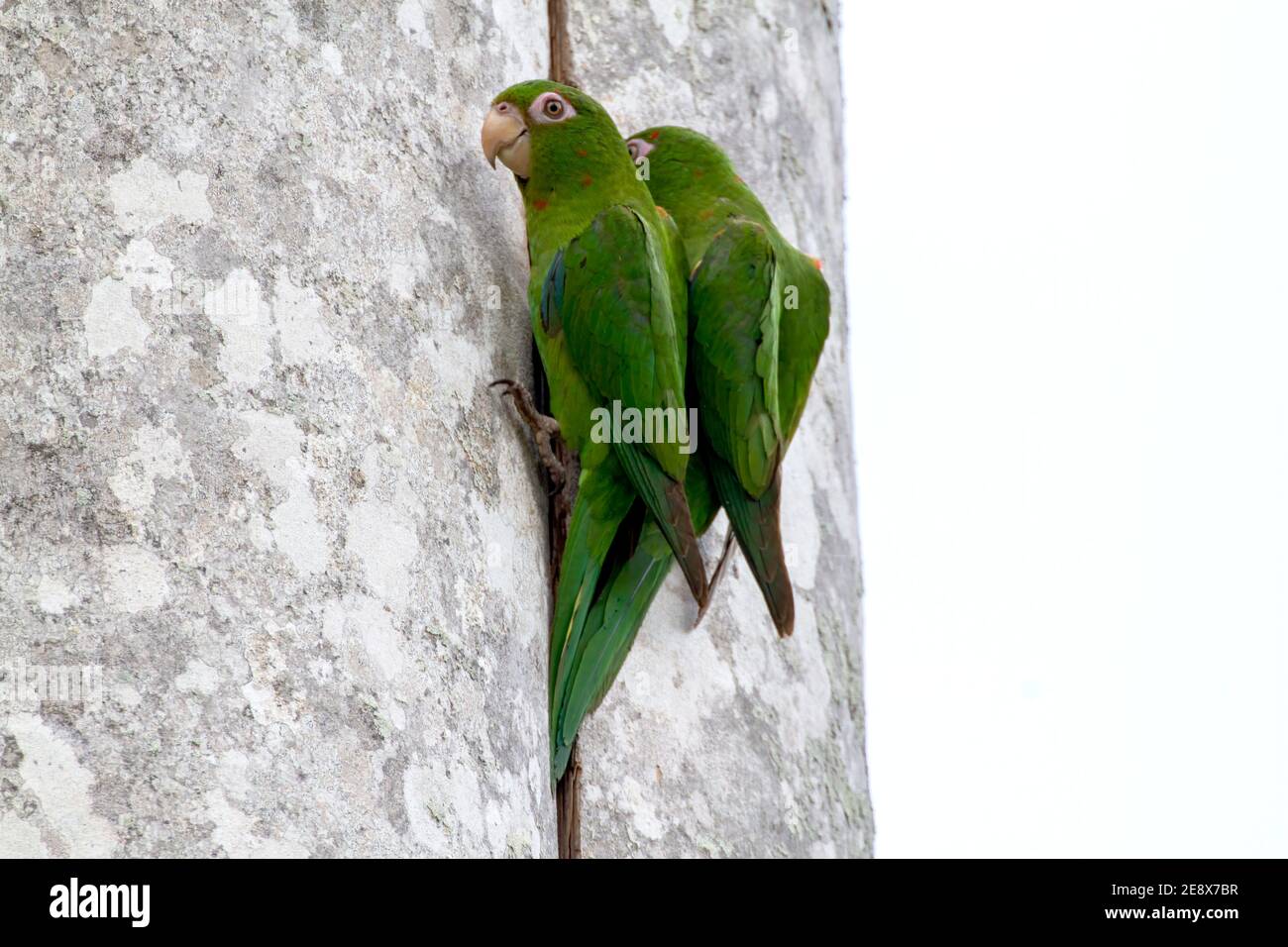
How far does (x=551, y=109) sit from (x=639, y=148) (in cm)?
52

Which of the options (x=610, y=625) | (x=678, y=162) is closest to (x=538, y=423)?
(x=610, y=625)

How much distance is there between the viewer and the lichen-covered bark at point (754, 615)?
11.1 ft

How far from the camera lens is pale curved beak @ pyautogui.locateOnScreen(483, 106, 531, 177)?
3303 millimetres

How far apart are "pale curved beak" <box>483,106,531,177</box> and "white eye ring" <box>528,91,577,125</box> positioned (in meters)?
0.07

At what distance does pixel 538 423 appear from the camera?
3242mm

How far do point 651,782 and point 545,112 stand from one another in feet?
4.89

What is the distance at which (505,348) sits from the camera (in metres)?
3.27

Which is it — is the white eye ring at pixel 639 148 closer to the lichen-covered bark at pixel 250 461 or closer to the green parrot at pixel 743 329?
the green parrot at pixel 743 329

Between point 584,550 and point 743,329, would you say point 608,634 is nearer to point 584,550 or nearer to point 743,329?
point 584,550

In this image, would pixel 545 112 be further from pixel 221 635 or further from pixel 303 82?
pixel 221 635

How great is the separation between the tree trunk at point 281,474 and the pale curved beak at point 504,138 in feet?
0.14

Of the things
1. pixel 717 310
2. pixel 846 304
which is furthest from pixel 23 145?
pixel 846 304

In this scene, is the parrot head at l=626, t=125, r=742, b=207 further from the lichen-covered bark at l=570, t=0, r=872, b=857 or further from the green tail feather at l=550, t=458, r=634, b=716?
the green tail feather at l=550, t=458, r=634, b=716

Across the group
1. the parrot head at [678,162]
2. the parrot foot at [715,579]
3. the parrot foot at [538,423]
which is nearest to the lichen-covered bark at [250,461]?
the parrot foot at [538,423]
